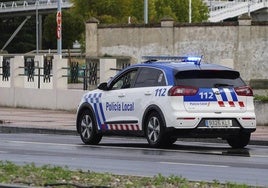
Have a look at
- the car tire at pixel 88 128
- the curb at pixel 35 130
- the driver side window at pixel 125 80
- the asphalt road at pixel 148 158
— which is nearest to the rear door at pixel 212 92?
the asphalt road at pixel 148 158

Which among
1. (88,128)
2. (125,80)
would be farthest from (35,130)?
(125,80)

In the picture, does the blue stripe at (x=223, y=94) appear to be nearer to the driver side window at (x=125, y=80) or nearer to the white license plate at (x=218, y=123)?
the white license plate at (x=218, y=123)

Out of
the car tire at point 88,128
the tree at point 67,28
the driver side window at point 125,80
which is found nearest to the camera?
the driver side window at point 125,80

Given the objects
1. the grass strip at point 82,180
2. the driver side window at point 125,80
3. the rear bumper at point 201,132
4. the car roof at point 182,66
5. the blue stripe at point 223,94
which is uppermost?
the car roof at point 182,66

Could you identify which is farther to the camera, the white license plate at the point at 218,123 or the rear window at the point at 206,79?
the rear window at the point at 206,79

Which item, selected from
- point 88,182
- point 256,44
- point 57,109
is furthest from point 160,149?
point 256,44

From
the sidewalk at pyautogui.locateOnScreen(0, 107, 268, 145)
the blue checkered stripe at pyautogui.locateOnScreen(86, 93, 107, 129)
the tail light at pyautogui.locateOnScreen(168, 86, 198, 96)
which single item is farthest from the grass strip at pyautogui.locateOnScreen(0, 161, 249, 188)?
the sidewalk at pyautogui.locateOnScreen(0, 107, 268, 145)

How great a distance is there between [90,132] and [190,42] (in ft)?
116

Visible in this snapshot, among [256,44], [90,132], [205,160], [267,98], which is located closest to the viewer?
[205,160]

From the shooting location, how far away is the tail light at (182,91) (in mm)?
17953

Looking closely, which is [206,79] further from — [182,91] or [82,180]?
[82,180]

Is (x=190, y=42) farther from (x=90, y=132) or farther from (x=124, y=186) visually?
(x=124, y=186)

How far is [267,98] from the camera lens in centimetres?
2583

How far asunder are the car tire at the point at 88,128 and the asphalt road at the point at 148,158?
0.27 metres
